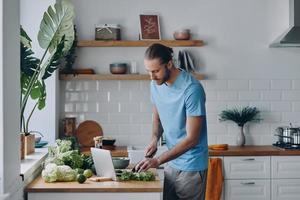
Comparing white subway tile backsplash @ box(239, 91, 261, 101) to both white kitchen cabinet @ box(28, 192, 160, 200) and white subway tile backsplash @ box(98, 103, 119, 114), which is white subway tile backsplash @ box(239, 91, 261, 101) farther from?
white kitchen cabinet @ box(28, 192, 160, 200)

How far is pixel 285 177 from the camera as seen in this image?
5254 mm

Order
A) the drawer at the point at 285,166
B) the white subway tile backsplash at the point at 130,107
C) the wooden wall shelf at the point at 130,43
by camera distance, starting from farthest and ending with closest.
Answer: the white subway tile backsplash at the point at 130,107 → the wooden wall shelf at the point at 130,43 → the drawer at the point at 285,166

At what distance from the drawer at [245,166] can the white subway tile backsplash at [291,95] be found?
89 cm

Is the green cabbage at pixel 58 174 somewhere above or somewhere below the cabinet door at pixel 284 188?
above

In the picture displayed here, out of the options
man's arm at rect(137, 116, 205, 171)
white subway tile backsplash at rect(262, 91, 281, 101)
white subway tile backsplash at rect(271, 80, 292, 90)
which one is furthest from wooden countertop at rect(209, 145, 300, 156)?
man's arm at rect(137, 116, 205, 171)

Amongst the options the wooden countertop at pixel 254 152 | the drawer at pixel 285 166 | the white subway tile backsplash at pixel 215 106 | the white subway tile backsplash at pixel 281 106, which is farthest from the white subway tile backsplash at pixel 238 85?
the drawer at pixel 285 166

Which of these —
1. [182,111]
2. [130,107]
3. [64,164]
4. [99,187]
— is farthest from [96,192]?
[130,107]

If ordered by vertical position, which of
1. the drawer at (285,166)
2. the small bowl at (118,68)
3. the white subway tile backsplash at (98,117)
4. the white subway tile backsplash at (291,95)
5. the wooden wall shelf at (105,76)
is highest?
the small bowl at (118,68)

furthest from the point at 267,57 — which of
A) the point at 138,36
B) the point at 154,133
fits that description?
the point at 154,133

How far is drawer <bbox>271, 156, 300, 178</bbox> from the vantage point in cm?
521

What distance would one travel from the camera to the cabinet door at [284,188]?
5.26 metres

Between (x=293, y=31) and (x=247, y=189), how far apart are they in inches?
66.5

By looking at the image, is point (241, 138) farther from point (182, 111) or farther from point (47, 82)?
point (182, 111)

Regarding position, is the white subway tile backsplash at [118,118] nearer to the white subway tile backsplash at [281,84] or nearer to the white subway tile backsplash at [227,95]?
the white subway tile backsplash at [227,95]
